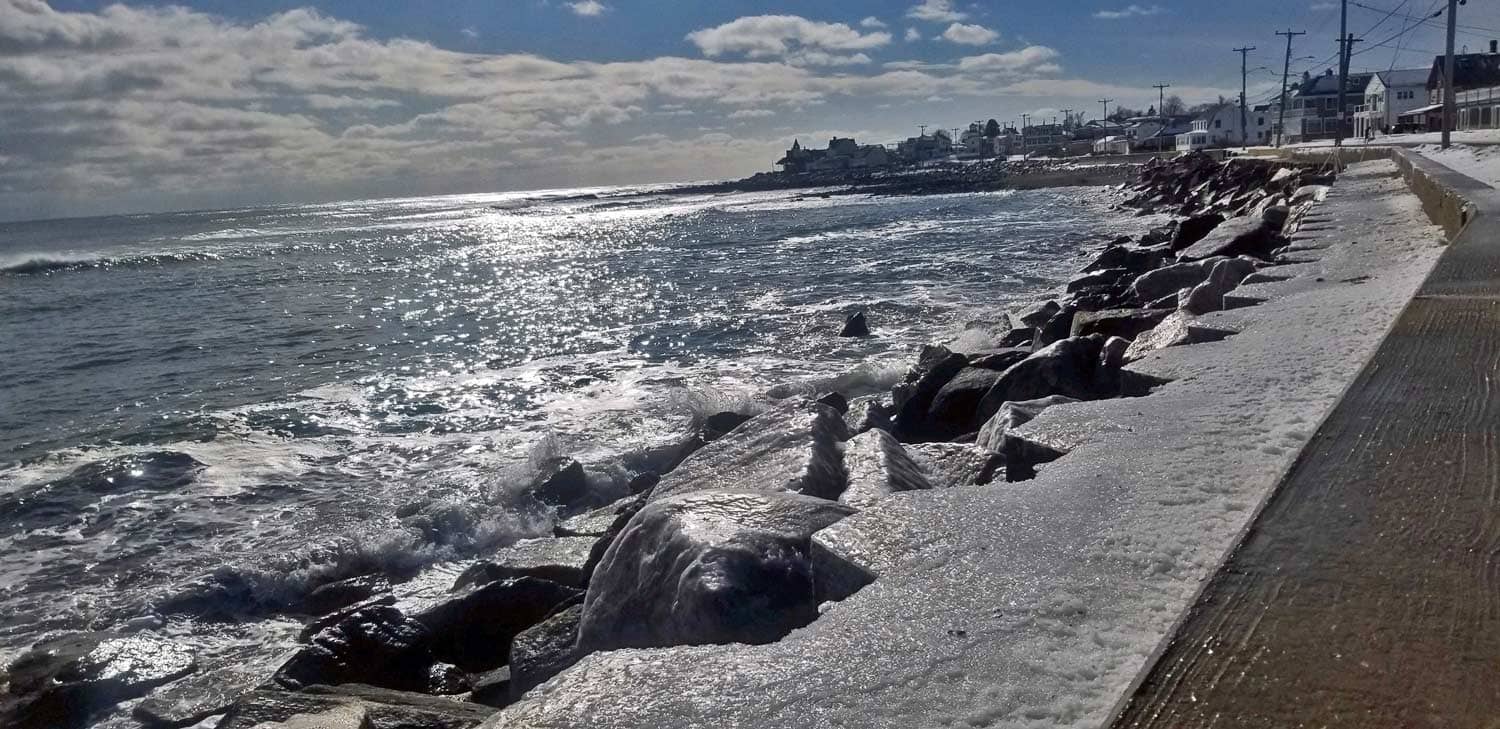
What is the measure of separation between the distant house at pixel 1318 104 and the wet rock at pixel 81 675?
7195cm

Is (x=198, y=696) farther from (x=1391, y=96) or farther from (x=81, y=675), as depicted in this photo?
(x=1391, y=96)

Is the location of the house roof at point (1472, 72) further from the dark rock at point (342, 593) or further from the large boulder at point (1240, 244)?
the dark rock at point (342, 593)

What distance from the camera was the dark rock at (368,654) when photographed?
13.8 feet

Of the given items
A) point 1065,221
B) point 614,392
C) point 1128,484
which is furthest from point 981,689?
point 1065,221

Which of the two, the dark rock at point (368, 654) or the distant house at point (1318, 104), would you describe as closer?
the dark rock at point (368, 654)

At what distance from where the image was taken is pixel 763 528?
10.0 ft

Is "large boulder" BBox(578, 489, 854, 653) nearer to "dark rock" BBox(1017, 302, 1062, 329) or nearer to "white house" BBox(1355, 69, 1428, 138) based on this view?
"dark rock" BBox(1017, 302, 1062, 329)

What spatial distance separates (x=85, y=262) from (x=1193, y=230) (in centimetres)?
4662

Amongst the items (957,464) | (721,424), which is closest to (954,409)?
(721,424)

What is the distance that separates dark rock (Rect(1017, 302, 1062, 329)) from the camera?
32.6 feet

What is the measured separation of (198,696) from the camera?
470 centimetres

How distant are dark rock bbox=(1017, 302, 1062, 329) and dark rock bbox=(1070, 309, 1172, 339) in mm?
2411

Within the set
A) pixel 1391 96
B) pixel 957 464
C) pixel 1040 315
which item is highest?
pixel 1391 96

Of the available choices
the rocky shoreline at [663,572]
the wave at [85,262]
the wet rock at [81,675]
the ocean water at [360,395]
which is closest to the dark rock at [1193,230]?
the ocean water at [360,395]
